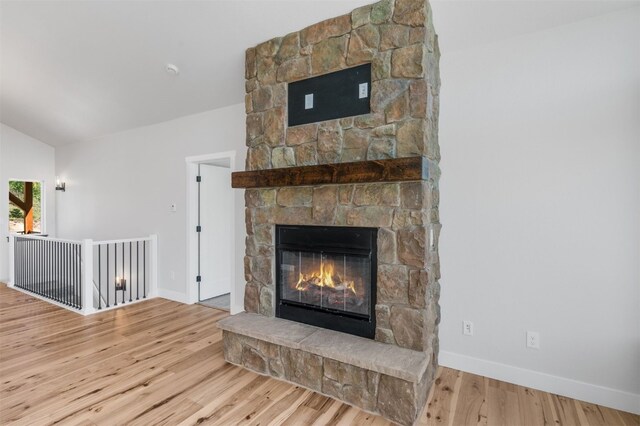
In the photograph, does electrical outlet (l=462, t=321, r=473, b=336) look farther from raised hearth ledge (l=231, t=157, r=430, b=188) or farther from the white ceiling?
the white ceiling

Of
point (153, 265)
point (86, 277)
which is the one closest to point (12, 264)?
point (86, 277)

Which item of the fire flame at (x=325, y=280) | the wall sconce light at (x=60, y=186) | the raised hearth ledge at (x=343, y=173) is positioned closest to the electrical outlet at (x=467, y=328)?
the fire flame at (x=325, y=280)

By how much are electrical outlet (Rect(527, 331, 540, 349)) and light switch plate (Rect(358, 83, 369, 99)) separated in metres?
2.28

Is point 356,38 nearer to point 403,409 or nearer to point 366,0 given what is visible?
point 366,0

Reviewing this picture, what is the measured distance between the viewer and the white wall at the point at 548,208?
228 cm

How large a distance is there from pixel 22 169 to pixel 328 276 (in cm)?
711

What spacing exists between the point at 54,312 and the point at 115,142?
2.81 meters

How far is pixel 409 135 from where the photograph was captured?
2398mm

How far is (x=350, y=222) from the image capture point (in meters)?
2.63

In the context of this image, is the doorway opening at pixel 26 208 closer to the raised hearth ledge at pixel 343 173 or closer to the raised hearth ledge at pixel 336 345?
the raised hearth ledge at pixel 343 173

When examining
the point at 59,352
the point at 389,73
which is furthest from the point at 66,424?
the point at 389,73

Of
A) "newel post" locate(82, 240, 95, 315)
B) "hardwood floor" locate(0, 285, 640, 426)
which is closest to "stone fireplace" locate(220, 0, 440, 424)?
"hardwood floor" locate(0, 285, 640, 426)

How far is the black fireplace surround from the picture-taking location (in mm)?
2596

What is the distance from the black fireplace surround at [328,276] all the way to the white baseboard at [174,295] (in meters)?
2.32
